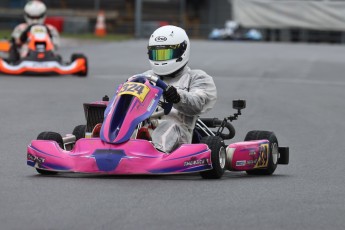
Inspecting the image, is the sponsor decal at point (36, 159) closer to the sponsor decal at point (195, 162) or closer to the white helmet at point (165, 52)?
the sponsor decal at point (195, 162)

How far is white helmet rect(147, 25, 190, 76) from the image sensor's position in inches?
340

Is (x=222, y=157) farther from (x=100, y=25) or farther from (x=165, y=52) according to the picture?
(x=100, y=25)

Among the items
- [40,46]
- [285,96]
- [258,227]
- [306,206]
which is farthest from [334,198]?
[40,46]

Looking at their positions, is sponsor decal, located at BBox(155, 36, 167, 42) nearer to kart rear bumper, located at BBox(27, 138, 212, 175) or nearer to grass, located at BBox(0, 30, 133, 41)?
kart rear bumper, located at BBox(27, 138, 212, 175)

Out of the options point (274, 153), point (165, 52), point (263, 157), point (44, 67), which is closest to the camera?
point (263, 157)

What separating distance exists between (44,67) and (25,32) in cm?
90

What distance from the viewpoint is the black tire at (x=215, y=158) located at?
7.91 metres

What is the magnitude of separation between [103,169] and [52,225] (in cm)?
191

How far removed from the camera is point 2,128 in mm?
12016

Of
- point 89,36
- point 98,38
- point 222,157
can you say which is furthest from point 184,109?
point 89,36

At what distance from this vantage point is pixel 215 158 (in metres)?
7.89

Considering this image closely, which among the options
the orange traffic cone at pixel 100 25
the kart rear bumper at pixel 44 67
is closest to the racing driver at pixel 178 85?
the kart rear bumper at pixel 44 67

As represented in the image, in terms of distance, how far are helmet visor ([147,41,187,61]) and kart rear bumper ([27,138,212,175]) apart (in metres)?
0.99

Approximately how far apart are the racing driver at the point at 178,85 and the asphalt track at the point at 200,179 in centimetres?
40
